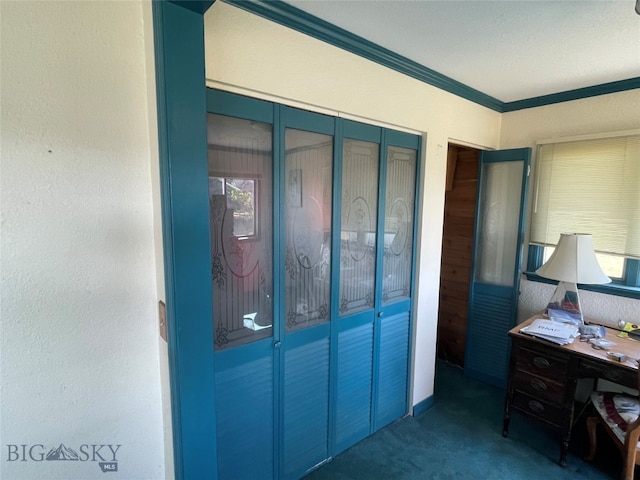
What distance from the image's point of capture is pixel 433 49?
188 centimetres

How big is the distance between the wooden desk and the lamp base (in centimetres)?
21

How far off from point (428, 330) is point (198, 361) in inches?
74.6

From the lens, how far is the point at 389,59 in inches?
77.0

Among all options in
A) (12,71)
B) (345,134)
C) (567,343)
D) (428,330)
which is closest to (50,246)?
(12,71)

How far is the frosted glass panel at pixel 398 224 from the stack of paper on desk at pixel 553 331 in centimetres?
83

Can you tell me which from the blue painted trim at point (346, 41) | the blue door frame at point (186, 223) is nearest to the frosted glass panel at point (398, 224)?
the blue painted trim at point (346, 41)

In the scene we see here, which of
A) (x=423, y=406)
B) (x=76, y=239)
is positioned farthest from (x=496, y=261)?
(x=76, y=239)

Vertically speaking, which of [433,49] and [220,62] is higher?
[433,49]

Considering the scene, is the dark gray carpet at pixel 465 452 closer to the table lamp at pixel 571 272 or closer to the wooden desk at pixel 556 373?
the wooden desk at pixel 556 373

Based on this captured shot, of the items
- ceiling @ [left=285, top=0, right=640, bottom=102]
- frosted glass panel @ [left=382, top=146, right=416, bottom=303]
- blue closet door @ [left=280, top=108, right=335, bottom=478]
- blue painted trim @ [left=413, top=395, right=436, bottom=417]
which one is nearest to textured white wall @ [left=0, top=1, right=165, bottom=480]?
blue closet door @ [left=280, top=108, right=335, bottom=478]

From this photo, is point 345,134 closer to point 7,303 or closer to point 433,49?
point 433,49

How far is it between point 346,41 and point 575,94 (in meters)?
1.93

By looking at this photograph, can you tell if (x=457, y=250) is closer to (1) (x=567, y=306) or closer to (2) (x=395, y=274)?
(1) (x=567, y=306)

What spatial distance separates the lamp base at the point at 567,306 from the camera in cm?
231
